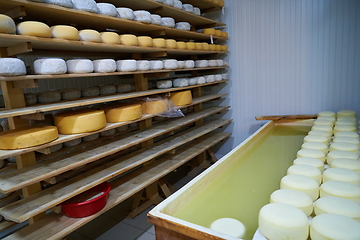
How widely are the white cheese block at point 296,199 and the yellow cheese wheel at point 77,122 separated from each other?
1.34m

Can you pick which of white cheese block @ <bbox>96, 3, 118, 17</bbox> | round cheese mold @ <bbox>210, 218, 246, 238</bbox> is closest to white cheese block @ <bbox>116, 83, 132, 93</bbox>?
white cheese block @ <bbox>96, 3, 118, 17</bbox>

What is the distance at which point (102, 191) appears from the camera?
2135 mm

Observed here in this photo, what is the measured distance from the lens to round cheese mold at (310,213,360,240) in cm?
99

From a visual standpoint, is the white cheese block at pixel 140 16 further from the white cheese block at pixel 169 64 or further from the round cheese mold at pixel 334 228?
the round cheese mold at pixel 334 228

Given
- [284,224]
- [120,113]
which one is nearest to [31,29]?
[120,113]

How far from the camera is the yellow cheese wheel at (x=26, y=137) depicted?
1.53m

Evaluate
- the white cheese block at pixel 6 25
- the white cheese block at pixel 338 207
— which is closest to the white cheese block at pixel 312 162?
the white cheese block at pixel 338 207

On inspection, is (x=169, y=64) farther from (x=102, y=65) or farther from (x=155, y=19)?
(x=102, y=65)

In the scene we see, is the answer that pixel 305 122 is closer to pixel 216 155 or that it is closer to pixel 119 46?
pixel 216 155

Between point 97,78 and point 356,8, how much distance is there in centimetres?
312

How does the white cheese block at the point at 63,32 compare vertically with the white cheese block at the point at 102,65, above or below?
above

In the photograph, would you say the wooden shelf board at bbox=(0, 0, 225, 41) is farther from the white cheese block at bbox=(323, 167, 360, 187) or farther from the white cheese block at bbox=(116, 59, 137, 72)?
the white cheese block at bbox=(323, 167, 360, 187)

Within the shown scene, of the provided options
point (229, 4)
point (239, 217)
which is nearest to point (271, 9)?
point (229, 4)

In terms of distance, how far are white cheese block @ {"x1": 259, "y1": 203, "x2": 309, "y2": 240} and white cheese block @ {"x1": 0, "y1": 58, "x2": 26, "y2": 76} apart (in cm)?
157
